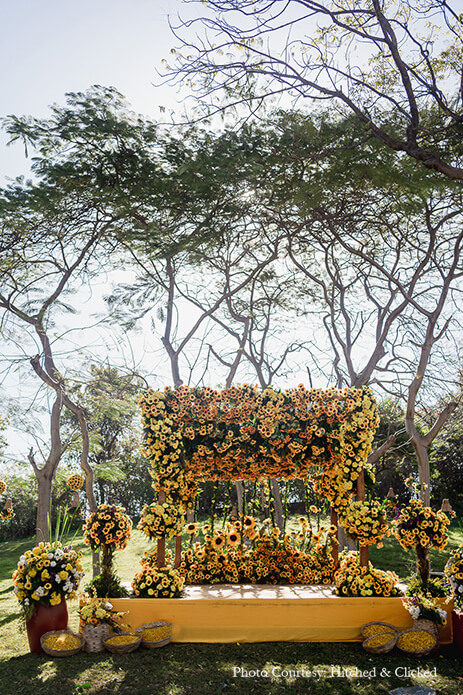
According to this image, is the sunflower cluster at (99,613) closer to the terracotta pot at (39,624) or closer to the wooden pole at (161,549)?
the terracotta pot at (39,624)

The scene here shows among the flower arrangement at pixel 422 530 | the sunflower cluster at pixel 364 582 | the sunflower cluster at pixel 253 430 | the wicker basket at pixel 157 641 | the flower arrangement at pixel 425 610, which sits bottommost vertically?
the wicker basket at pixel 157 641

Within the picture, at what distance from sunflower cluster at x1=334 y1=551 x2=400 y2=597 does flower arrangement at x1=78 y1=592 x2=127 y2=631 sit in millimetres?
2536

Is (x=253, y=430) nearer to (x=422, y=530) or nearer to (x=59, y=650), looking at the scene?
(x=422, y=530)

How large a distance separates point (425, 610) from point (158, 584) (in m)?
2.97

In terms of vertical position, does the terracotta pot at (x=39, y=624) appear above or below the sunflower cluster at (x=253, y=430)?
below

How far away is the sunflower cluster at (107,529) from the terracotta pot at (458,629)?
3.59 metres

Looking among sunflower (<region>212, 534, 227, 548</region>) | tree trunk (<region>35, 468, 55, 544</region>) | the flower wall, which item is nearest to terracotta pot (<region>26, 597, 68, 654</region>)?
the flower wall

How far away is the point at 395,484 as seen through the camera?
16.9 metres

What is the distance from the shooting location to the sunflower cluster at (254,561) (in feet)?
24.0

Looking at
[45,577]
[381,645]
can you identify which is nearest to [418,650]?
[381,645]

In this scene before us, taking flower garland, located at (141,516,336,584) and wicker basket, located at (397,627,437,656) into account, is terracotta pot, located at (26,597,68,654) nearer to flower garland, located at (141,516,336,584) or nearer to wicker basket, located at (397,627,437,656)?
flower garland, located at (141,516,336,584)

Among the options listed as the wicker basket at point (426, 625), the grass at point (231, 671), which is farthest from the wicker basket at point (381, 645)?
the wicker basket at point (426, 625)

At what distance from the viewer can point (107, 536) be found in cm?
585

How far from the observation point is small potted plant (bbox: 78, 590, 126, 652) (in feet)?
18.0
